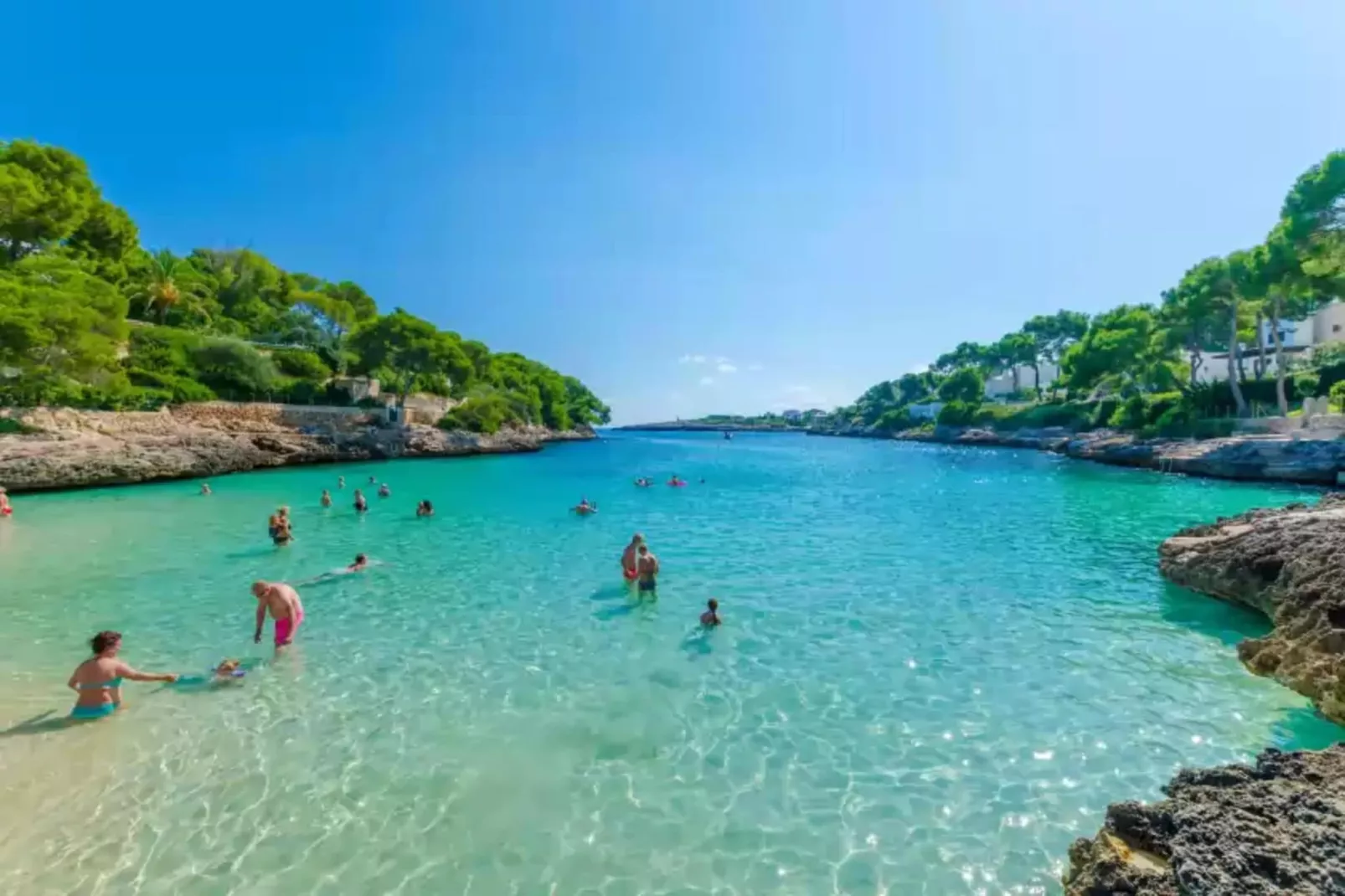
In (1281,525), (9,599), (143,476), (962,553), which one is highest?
(143,476)

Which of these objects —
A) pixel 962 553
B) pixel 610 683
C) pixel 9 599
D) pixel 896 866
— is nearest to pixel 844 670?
pixel 610 683

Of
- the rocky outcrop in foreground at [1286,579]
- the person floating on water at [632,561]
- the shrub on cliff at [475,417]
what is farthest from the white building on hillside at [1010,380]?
the person floating on water at [632,561]

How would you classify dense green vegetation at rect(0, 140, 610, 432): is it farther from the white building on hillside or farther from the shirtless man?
the white building on hillside

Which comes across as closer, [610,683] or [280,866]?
[280,866]

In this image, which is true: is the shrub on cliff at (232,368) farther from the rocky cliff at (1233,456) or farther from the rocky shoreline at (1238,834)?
the rocky cliff at (1233,456)

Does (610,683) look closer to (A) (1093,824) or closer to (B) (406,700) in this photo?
(B) (406,700)

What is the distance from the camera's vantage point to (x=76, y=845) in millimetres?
5012

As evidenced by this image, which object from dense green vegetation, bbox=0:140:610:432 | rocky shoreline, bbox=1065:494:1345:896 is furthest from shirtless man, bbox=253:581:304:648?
dense green vegetation, bbox=0:140:610:432

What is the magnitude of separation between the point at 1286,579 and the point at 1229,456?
32.1 metres

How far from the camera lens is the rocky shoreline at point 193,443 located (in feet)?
95.9

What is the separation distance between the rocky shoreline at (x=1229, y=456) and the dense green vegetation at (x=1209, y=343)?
175 inches

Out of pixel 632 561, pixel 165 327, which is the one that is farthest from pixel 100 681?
pixel 165 327

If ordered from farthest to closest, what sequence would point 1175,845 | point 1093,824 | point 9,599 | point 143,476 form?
point 143,476 < point 9,599 < point 1093,824 < point 1175,845

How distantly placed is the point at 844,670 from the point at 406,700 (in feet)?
19.2
